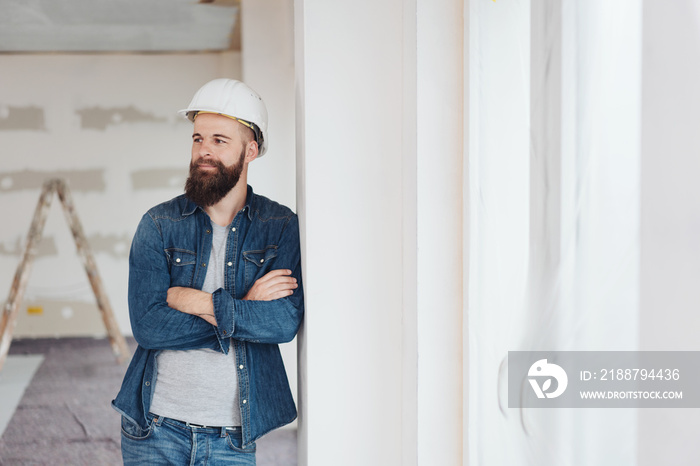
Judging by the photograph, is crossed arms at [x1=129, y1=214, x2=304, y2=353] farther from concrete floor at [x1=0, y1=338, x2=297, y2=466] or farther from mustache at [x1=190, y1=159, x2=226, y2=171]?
concrete floor at [x1=0, y1=338, x2=297, y2=466]

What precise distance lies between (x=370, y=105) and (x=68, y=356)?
4930mm

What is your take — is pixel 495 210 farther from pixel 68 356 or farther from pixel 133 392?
pixel 68 356

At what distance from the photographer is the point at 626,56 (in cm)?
92

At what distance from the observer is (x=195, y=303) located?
4.93 ft

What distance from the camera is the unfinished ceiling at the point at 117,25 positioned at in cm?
448

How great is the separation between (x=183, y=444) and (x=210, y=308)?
35cm

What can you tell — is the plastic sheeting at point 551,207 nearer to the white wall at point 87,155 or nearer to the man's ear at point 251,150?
the man's ear at point 251,150

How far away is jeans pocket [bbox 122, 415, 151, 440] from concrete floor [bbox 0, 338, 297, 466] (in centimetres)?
174

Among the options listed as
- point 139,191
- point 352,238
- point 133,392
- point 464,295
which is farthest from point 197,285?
point 139,191

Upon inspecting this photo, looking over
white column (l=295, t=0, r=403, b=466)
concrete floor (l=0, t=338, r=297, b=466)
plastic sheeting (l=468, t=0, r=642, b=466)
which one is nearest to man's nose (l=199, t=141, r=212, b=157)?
white column (l=295, t=0, r=403, b=466)

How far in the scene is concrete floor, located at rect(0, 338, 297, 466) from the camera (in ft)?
10.8

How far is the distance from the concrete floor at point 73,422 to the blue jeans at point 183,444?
175 cm

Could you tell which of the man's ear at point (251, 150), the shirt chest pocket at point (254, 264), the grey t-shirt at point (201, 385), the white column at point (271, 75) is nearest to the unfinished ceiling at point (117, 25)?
the white column at point (271, 75)

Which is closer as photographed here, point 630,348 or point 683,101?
point 683,101
